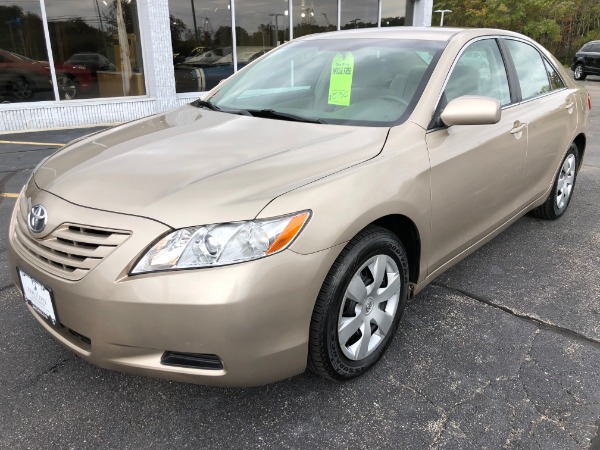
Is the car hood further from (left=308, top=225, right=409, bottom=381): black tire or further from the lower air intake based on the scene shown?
the lower air intake

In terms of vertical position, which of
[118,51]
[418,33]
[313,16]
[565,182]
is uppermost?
[313,16]

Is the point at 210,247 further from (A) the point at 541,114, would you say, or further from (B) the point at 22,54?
(B) the point at 22,54

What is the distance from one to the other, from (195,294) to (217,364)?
0.30 metres

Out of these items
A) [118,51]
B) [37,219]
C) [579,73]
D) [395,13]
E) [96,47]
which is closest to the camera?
[37,219]

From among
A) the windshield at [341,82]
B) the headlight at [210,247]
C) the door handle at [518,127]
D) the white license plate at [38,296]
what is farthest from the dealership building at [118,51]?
the headlight at [210,247]

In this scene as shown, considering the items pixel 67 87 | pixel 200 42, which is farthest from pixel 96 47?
pixel 200 42

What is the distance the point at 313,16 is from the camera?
40.1 ft

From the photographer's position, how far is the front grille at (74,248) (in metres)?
1.87

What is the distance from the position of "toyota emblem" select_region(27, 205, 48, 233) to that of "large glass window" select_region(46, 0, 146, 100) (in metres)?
8.31

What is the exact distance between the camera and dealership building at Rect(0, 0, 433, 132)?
29.1ft

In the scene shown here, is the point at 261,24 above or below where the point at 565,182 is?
above

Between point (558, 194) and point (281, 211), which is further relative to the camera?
point (558, 194)

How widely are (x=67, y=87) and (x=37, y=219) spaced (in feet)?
27.7

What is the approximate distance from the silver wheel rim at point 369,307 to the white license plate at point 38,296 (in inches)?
46.9
